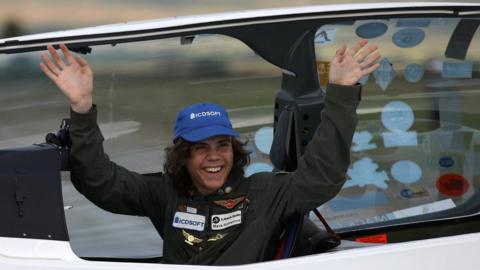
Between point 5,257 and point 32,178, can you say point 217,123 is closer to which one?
point 32,178

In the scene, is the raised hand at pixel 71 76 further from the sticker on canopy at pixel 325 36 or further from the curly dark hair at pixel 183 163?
the sticker on canopy at pixel 325 36

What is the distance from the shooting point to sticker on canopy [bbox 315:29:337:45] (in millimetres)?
3038

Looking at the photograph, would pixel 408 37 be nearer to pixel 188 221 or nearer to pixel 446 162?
pixel 446 162

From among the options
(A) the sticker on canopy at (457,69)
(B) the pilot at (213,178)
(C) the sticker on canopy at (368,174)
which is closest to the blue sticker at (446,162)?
(C) the sticker on canopy at (368,174)

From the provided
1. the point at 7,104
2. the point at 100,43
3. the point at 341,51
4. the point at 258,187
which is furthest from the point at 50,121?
the point at 341,51

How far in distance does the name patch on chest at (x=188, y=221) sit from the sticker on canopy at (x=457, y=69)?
139cm

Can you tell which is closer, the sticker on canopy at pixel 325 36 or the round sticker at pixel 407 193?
the sticker on canopy at pixel 325 36

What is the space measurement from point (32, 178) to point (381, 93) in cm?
172

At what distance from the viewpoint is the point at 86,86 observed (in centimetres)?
253

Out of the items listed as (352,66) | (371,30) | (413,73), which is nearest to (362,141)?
(413,73)

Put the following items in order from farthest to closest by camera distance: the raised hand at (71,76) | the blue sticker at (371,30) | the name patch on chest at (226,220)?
the blue sticker at (371,30) → the name patch on chest at (226,220) → the raised hand at (71,76)

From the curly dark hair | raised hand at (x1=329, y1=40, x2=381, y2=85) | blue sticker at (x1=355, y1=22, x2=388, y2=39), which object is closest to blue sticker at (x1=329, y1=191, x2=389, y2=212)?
blue sticker at (x1=355, y1=22, x2=388, y2=39)

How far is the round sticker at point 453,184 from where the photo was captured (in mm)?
3562

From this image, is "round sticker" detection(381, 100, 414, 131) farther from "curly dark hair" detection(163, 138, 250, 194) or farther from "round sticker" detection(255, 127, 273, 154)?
"curly dark hair" detection(163, 138, 250, 194)
